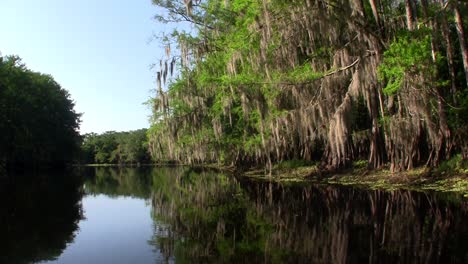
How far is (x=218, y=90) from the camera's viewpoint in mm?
25406

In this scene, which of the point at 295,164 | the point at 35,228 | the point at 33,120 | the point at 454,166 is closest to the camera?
the point at 35,228

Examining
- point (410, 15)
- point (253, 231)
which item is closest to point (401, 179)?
point (410, 15)

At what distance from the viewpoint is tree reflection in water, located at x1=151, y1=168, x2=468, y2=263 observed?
19.6 ft

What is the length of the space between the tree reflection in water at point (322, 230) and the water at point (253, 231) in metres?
0.02

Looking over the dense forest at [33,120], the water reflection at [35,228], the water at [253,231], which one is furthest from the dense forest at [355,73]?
the dense forest at [33,120]

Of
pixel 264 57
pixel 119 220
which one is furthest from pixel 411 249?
pixel 264 57

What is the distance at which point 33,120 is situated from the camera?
46125mm

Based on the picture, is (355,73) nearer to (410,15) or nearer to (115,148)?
(410,15)

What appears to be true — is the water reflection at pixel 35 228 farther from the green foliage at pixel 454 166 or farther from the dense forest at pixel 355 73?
the green foliage at pixel 454 166

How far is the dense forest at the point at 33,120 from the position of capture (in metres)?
42.3

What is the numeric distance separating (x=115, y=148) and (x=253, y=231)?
11262cm

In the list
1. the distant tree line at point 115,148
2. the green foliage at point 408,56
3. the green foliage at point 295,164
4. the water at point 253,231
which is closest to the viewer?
the water at point 253,231

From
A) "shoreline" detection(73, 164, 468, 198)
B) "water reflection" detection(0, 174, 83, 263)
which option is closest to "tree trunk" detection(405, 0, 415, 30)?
"shoreline" detection(73, 164, 468, 198)

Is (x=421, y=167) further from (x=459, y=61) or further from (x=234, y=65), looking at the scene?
(x=234, y=65)
